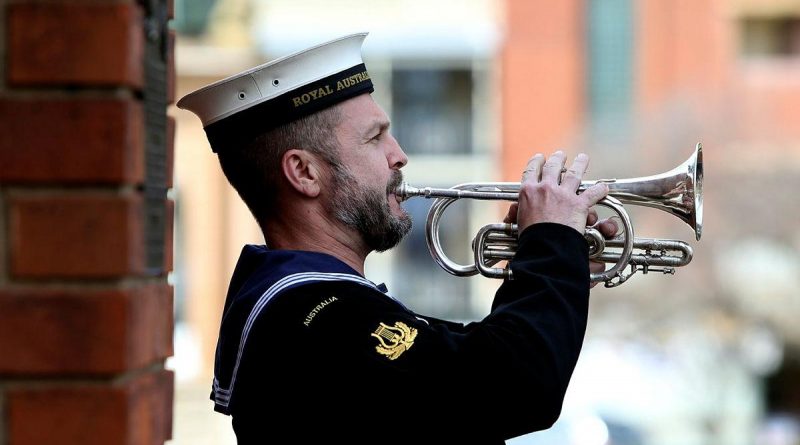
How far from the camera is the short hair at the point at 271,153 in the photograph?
2.60m

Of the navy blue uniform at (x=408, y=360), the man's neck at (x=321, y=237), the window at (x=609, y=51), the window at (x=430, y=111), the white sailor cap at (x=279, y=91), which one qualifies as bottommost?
the navy blue uniform at (x=408, y=360)

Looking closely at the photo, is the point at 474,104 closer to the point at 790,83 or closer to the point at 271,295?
the point at 790,83

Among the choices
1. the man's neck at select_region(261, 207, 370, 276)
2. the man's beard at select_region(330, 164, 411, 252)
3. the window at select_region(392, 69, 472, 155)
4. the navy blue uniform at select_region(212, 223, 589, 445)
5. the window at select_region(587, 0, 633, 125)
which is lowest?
the navy blue uniform at select_region(212, 223, 589, 445)

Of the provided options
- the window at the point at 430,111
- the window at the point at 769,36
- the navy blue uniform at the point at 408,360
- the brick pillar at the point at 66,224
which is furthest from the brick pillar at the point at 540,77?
the brick pillar at the point at 66,224

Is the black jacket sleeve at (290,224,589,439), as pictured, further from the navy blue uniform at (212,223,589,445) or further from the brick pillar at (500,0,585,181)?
the brick pillar at (500,0,585,181)

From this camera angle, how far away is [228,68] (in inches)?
973

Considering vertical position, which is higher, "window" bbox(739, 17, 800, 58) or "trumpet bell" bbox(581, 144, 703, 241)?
"window" bbox(739, 17, 800, 58)

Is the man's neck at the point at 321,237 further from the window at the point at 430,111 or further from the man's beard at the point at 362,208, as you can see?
the window at the point at 430,111

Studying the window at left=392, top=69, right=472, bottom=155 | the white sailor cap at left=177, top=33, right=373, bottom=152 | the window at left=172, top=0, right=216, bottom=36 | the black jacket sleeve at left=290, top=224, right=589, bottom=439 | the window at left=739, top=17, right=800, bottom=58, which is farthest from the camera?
the window at left=739, top=17, right=800, bottom=58

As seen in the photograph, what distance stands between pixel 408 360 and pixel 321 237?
476 mm

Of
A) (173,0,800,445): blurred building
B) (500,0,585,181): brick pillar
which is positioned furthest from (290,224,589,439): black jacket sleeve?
(500,0,585,181): brick pillar

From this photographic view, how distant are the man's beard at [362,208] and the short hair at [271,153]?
0.04 m

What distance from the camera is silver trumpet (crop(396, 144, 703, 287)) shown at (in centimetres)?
262

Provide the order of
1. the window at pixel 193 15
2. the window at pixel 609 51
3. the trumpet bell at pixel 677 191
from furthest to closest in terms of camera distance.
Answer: the window at pixel 609 51, the window at pixel 193 15, the trumpet bell at pixel 677 191
